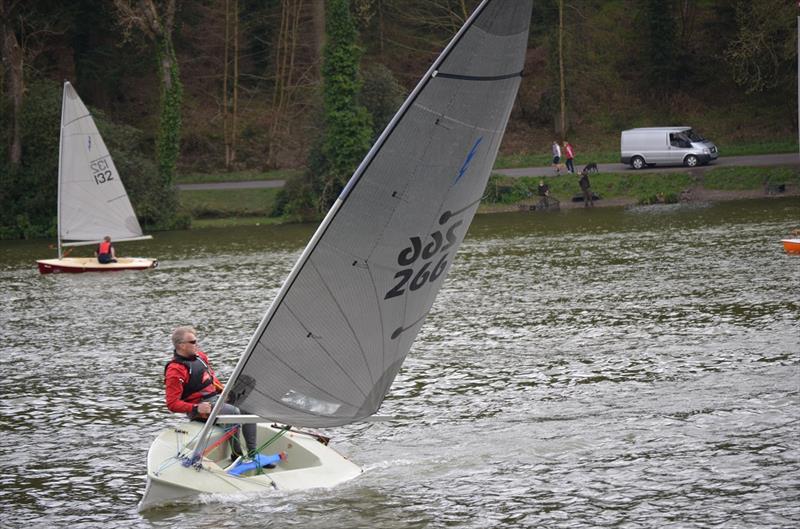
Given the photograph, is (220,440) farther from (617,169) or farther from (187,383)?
(617,169)

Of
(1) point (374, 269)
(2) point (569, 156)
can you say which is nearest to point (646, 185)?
(2) point (569, 156)

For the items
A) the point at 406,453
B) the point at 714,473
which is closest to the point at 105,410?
the point at 406,453

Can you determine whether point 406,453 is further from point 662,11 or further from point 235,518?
point 662,11

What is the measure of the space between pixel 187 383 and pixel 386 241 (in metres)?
3.49

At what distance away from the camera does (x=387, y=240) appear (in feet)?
39.3

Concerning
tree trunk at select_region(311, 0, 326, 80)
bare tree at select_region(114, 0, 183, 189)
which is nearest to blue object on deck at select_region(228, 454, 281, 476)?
bare tree at select_region(114, 0, 183, 189)

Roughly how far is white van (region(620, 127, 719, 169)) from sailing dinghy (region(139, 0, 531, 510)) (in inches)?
1696

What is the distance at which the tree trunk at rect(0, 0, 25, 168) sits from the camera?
53656 millimetres

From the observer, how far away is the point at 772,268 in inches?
1143

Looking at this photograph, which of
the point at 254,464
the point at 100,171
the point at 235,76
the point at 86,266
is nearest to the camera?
the point at 254,464

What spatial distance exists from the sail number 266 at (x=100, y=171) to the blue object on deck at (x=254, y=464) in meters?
28.1

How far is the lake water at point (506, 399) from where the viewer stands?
13.1 metres

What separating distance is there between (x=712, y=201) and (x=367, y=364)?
39.4m

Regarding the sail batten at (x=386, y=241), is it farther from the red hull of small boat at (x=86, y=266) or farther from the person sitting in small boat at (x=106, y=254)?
the person sitting in small boat at (x=106, y=254)
